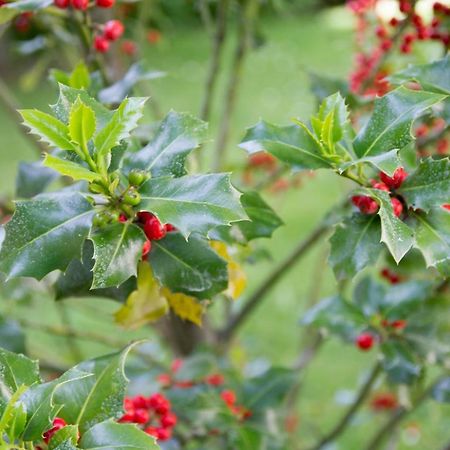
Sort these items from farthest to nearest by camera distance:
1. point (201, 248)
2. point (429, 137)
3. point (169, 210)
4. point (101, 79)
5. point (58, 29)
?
point (58, 29) → point (429, 137) → point (101, 79) → point (201, 248) → point (169, 210)

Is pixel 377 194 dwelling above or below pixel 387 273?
above

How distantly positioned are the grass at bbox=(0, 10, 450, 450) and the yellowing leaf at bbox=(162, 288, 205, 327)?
0.47 m

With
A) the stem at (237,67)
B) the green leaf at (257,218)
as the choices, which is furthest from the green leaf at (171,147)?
the stem at (237,67)

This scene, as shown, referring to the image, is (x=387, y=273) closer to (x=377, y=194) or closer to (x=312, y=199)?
(x=377, y=194)

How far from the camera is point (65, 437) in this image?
75 cm

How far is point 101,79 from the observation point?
126cm

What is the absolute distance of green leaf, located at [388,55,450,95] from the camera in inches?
39.4

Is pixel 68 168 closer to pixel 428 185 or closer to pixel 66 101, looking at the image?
pixel 66 101

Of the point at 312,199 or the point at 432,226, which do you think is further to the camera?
the point at 312,199

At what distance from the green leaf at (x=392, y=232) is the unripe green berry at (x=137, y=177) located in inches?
10.6

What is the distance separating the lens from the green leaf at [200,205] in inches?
31.9

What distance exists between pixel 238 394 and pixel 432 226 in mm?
833

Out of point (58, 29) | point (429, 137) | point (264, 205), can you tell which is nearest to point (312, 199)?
point (58, 29)

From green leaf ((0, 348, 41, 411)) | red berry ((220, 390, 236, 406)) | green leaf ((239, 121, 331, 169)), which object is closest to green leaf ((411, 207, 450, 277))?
green leaf ((239, 121, 331, 169))
